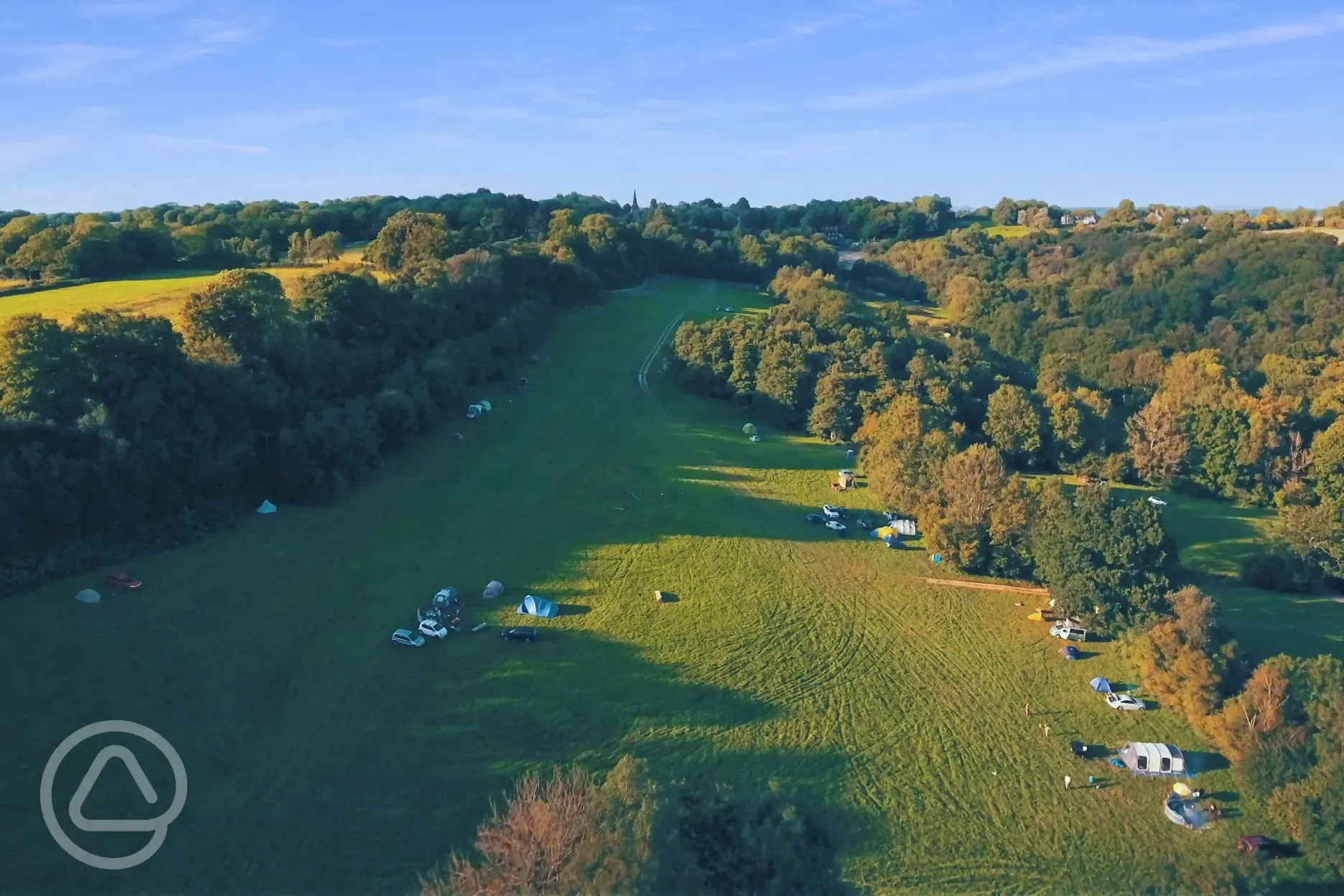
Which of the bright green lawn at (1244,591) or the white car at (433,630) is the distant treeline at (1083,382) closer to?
the bright green lawn at (1244,591)

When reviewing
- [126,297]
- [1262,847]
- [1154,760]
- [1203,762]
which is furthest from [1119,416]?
[126,297]

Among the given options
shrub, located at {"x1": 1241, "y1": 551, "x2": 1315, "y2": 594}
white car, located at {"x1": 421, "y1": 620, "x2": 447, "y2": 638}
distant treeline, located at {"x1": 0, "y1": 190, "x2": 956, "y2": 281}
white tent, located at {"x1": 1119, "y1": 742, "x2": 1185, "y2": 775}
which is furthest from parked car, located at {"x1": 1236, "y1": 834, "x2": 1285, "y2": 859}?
distant treeline, located at {"x1": 0, "y1": 190, "x2": 956, "y2": 281}

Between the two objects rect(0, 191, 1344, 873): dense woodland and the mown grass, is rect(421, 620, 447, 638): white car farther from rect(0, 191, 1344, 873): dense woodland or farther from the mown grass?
the mown grass

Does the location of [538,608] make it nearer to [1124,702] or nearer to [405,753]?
[405,753]

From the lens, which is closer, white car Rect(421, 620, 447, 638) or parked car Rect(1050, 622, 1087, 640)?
white car Rect(421, 620, 447, 638)

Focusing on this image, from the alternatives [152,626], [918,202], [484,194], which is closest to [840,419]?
[152,626]

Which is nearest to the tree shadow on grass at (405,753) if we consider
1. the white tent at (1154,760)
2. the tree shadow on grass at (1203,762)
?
the white tent at (1154,760)
